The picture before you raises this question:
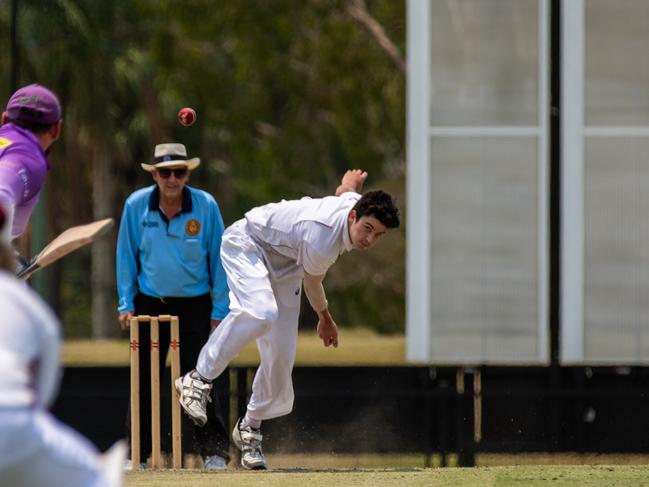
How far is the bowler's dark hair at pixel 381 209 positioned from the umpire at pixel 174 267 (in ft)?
4.02

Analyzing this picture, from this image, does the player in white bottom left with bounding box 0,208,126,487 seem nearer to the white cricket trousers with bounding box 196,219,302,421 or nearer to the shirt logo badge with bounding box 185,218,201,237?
the white cricket trousers with bounding box 196,219,302,421

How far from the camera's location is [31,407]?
10.8 feet

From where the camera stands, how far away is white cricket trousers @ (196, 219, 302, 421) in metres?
6.75

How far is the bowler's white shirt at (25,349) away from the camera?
3291 millimetres

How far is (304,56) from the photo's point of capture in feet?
97.9

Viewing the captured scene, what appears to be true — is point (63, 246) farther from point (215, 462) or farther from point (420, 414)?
point (420, 414)

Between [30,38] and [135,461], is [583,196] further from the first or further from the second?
[30,38]

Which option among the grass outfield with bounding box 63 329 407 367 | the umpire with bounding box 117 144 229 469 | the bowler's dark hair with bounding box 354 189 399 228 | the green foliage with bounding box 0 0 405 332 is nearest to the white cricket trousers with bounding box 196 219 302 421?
the umpire with bounding box 117 144 229 469

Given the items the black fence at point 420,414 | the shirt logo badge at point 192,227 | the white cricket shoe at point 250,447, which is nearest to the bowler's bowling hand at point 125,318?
the shirt logo badge at point 192,227

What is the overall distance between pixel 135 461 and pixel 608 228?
15.3ft

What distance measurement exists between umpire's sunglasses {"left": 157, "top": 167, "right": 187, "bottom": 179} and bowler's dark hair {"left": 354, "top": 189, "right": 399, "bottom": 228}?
1.28 meters

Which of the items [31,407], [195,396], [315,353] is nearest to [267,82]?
[315,353]

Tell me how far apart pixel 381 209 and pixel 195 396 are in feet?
3.78

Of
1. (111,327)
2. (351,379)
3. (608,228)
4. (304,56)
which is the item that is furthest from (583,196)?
(111,327)
